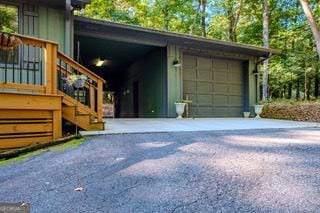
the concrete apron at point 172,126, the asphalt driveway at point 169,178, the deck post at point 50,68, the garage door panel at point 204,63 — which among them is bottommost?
the asphalt driveway at point 169,178

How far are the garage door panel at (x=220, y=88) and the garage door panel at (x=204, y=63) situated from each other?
2.48 ft

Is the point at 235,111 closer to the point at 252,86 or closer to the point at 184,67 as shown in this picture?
the point at 252,86

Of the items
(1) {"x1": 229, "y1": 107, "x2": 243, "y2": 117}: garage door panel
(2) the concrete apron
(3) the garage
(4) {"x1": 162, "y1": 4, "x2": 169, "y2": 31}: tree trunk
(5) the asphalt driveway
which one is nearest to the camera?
(5) the asphalt driveway

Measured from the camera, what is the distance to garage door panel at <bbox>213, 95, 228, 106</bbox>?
11.1m

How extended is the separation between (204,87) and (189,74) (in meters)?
0.83

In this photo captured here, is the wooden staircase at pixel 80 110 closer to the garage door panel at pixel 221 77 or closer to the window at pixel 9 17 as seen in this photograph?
the window at pixel 9 17

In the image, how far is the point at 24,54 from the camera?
21.7 feet

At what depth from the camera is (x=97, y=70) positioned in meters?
15.8

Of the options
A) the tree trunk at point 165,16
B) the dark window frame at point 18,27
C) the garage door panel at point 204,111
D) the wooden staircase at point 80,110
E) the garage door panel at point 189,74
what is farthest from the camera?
the tree trunk at point 165,16

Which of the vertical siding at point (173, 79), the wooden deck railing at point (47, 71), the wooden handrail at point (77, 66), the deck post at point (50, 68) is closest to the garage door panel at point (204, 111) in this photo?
the vertical siding at point (173, 79)

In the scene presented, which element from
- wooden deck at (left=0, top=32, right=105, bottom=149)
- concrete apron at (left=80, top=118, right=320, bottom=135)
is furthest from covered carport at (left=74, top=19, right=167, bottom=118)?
wooden deck at (left=0, top=32, right=105, bottom=149)

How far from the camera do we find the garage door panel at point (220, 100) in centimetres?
1105

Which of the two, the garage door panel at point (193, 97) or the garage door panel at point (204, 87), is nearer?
the garage door panel at point (193, 97)

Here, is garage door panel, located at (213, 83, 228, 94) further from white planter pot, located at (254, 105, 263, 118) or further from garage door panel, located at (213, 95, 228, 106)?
white planter pot, located at (254, 105, 263, 118)
